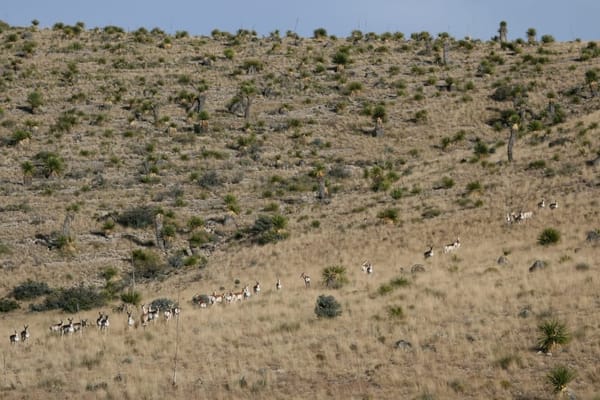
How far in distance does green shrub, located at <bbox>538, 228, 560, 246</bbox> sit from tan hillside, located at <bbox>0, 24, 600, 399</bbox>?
263mm

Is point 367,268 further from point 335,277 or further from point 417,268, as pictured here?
point 417,268

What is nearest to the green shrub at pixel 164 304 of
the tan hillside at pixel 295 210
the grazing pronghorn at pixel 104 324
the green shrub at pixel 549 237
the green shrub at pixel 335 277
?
the tan hillside at pixel 295 210

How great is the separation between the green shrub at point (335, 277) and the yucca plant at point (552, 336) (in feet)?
36.8

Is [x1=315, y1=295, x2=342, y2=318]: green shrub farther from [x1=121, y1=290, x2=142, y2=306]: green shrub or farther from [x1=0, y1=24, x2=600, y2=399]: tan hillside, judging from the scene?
[x1=121, y1=290, x2=142, y2=306]: green shrub

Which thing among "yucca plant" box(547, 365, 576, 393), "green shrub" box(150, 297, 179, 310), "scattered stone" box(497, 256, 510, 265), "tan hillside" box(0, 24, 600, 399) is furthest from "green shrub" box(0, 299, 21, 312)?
"yucca plant" box(547, 365, 576, 393)

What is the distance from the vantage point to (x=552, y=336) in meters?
15.8

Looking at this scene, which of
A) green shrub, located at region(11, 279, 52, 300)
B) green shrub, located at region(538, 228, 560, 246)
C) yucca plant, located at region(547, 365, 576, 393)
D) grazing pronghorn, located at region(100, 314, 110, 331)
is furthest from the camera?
green shrub, located at region(11, 279, 52, 300)

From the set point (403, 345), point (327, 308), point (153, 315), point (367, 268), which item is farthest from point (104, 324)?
point (403, 345)

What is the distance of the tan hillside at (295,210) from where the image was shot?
17375mm

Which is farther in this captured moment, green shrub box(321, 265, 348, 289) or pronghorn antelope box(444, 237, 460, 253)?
pronghorn antelope box(444, 237, 460, 253)

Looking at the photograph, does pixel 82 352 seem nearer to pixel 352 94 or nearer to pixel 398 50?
pixel 352 94

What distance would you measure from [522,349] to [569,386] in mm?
2445

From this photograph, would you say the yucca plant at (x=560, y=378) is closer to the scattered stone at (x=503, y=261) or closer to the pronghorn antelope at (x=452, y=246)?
the scattered stone at (x=503, y=261)

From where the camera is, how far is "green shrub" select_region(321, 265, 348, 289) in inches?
1055
